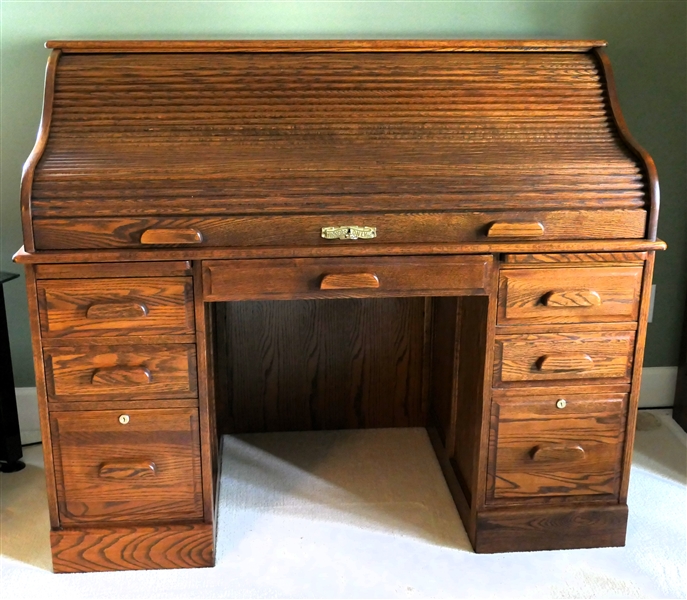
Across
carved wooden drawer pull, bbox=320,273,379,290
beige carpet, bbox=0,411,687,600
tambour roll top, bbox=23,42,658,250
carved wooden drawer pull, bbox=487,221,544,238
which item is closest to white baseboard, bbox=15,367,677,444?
beige carpet, bbox=0,411,687,600

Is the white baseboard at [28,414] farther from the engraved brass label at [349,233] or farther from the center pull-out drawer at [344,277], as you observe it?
the engraved brass label at [349,233]

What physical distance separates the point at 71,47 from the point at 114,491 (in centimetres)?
106

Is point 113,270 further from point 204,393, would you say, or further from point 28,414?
point 28,414

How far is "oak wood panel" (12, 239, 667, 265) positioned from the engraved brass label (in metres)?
0.02

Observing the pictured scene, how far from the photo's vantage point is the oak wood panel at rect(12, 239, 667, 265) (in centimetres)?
155

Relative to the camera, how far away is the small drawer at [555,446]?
1771mm

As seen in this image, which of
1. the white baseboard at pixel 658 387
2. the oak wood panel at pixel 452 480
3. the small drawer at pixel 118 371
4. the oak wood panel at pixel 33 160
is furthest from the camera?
the white baseboard at pixel 658 387

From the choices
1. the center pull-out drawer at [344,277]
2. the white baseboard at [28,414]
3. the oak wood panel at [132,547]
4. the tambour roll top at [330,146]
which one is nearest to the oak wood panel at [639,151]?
the tambour roll top at [330,146]

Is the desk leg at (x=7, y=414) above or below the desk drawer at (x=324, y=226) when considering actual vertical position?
below

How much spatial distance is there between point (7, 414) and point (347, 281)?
44.5 inches

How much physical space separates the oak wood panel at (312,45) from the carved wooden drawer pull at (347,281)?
0.60 m

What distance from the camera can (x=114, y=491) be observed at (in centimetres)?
173

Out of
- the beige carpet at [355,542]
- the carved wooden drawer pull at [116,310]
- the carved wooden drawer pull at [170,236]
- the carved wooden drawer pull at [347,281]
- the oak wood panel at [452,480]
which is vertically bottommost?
the beige carpet at [355,542]

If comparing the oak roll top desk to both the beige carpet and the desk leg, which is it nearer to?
the beige carpet
